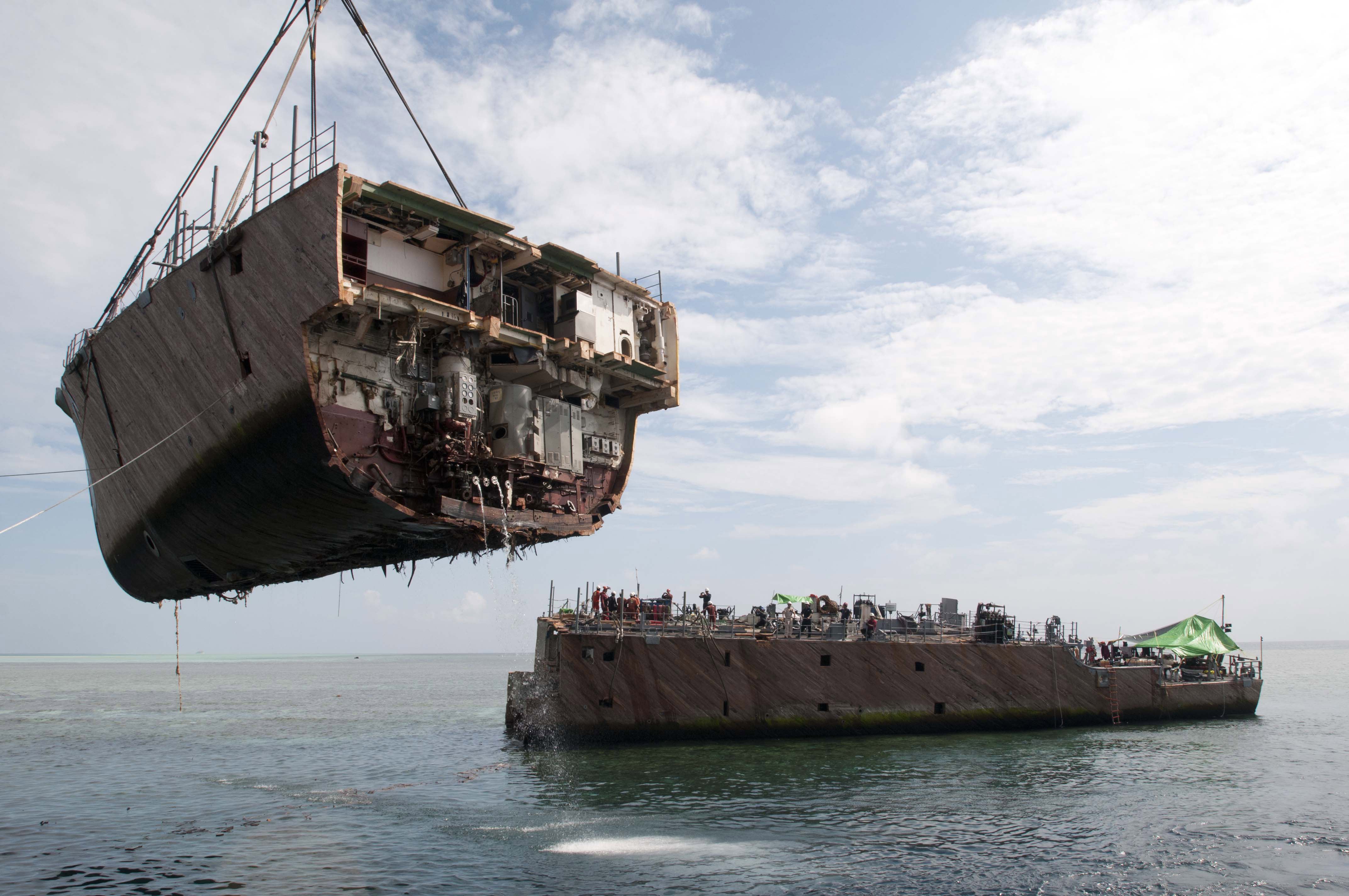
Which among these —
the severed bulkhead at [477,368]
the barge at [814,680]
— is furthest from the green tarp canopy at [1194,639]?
the severed bulkhead at [477,368]

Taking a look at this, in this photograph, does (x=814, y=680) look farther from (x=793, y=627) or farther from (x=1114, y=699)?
(x=1114, y=699)

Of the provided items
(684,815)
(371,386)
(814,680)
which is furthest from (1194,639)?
(371,386)

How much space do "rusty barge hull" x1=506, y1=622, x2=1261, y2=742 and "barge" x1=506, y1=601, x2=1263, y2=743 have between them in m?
0.05

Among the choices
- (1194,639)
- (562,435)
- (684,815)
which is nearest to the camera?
(684,815)

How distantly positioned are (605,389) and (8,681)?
126 metres

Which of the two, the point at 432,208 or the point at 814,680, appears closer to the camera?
the point at 432,208

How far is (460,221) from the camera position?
2219 cm

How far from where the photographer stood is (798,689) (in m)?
32.3

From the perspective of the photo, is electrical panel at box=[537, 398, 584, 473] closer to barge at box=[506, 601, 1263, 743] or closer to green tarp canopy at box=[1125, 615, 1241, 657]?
barge at box=[506, 601, 1263, 743]

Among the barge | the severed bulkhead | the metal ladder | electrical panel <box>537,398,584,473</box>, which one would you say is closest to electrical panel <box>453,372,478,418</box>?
the severed bulkhead

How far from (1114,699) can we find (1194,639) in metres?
8.19

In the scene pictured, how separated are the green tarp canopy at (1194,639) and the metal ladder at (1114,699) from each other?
4614 millimetres

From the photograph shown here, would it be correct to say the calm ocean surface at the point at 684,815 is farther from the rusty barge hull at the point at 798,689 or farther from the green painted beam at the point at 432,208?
the green painted beam at the point at 432,208

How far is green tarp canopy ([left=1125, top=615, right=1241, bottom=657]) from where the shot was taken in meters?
45.4
